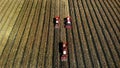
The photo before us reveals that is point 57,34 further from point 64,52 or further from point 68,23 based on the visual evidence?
point 64,52

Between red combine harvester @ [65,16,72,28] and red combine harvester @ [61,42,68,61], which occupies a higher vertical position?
red combine harvester @ [65,16,72,28]

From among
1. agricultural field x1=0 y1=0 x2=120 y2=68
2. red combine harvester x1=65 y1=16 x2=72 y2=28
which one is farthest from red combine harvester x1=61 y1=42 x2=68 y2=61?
red combine harvester x1=65 y1=16 x2=72 y2=28

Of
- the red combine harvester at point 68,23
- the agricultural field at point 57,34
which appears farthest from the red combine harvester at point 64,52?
the red combine harvester at point 68,23

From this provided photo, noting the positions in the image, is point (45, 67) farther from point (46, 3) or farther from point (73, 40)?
point (46, 3)

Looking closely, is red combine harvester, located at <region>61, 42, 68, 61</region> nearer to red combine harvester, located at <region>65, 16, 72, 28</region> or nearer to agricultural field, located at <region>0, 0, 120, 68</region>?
agricultural field, located at <region>0, 0, 120, 68</region>

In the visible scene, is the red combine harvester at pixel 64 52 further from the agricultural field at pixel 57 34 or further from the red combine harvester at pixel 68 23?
the red combine harvester at pixel 68 23

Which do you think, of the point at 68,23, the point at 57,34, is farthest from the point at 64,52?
the point at 68,23

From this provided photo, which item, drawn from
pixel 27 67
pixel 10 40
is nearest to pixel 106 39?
pixel 27 67

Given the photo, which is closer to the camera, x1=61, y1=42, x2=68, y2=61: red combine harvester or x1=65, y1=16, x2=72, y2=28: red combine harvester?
x1=61, y1=42, x2=68, y2=61: red combine harvester

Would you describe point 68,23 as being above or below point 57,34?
above
